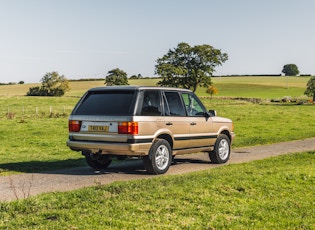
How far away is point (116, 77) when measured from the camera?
102 metres

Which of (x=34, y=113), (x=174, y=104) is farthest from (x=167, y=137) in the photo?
(x=34, y=113)

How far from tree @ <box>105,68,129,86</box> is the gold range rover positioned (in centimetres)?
9086

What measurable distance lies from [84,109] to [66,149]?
648cm

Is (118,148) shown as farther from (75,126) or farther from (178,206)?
(178,206)

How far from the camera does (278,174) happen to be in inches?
352

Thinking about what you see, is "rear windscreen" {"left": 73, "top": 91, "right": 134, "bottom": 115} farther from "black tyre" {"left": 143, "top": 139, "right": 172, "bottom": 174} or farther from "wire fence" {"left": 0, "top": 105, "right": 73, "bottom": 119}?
"wire fence" {"left": 0, "top": 105, "right": 73, "bottom": 119}

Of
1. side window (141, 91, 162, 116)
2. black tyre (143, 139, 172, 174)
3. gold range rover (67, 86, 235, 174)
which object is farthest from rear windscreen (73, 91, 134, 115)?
black tyre (143, 139, 172, 174)

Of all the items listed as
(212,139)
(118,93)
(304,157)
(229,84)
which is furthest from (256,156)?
(229,84)

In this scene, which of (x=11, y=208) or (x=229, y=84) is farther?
(x=229, y=84)

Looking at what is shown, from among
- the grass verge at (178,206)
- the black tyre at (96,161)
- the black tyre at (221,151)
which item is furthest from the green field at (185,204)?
the black tyre at (96,161)

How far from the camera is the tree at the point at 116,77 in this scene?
101438mm

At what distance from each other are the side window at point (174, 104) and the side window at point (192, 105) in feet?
0.77

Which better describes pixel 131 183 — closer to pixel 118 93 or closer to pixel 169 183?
pixel 169 183

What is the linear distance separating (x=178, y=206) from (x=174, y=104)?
4693mm
